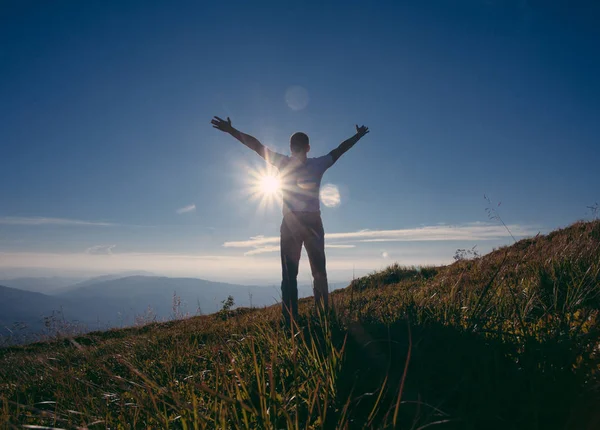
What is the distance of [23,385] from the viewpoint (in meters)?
4.18

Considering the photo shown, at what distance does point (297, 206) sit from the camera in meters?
5.55

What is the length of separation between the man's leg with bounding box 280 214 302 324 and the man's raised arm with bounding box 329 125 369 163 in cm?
163

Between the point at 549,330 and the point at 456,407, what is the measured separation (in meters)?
1.18

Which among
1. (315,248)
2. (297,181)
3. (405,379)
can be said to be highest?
(297,181)

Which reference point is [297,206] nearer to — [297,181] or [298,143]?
[297,181]

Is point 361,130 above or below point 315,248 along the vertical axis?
above

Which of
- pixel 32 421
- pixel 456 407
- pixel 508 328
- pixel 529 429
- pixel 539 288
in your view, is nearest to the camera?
pixel 529 429

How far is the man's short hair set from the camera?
579 cm

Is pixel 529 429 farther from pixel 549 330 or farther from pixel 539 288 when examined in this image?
pixel 539 288

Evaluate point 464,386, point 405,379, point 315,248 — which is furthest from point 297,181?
point 464,386

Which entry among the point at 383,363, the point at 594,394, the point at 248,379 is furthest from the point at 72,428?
the point at 594,394

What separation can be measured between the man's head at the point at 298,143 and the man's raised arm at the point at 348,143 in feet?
2.13

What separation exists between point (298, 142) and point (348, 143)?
1.22 m

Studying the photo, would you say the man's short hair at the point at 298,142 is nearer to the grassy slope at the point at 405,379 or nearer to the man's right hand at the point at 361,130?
the man's right hand at the point at 361,130
